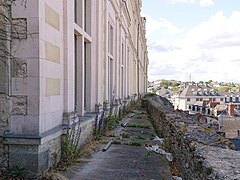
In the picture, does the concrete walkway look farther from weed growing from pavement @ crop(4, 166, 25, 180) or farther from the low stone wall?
weed growing from pavement @ crop(4, 166, 25, 180)

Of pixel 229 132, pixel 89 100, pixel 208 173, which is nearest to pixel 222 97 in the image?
pixel 229 132

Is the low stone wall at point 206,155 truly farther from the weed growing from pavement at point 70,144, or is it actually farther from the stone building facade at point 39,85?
the stone building facade at point 39,85

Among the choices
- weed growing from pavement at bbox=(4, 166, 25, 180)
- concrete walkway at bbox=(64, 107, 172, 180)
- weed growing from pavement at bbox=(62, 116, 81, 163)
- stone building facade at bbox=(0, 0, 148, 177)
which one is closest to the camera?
weed growing from pavement at bbox=(4, 166, 25, 180)

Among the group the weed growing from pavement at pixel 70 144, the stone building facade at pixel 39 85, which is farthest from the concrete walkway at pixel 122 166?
the stone building facade at pixel 39 85

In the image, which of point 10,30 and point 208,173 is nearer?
point 208,173

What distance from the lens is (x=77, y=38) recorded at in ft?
25.2

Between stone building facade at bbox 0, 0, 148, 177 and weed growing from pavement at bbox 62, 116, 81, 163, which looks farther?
weed growing from pavement at bbox 62, 116, 81, 163

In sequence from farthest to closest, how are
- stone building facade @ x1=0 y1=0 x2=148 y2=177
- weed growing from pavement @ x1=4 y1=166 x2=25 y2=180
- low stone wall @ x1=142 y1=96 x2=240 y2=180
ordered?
stone building facade @ x1=0 y1=0 x2=148 y2=177 < weed growing from pavement @ x1=4 y1=166 x2=25 y2=180 < low stone wall @ x1=142 y1=96 x2=240 y2=180

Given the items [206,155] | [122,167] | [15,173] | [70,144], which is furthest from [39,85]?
[206,155]

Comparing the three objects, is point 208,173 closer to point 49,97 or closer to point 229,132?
point 49,97

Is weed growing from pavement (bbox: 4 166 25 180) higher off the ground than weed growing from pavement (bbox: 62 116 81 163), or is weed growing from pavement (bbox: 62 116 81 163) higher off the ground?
weed growing from pavement (bbox: 62 116 81 163)

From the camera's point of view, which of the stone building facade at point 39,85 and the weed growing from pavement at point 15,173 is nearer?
the weed growing from pavement at point 15,173

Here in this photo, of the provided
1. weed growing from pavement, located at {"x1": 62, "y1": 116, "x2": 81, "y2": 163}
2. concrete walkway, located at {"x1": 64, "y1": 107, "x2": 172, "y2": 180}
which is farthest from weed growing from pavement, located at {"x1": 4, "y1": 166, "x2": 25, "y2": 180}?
weed growing from pavement, located at {"x1": 62, "y1": 116, "x2": 81, "y2": 163}

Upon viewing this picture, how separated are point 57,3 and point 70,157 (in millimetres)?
2728
